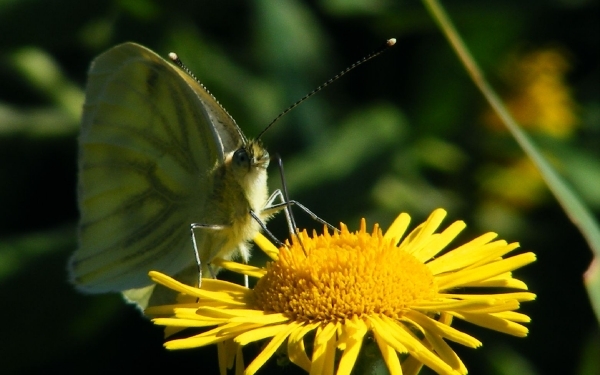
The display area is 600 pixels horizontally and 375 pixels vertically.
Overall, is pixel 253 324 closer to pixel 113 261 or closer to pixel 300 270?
pixel 300 270

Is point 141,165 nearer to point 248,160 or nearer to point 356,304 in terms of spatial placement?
point 248,160

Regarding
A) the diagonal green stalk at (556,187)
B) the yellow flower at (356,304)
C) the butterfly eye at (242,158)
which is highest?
the diagonal green stalk at (556,187)

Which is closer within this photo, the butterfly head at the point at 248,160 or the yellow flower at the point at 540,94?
the butterfly head at the point at 248,160

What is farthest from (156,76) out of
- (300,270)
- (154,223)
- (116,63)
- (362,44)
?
(362,44)

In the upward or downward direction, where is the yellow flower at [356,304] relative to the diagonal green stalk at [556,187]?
downward

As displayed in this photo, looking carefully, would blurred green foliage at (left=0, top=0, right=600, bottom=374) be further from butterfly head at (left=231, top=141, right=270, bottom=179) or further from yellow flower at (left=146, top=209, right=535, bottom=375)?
yellow flower at (left=146, top=209, right=535, bottom=375)

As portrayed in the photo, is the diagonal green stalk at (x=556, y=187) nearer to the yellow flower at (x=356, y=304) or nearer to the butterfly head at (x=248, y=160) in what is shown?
the yellow flower at (x=356, y=304)

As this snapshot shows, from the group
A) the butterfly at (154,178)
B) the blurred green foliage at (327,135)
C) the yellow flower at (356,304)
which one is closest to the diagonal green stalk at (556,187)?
the yellow flower at (356,304)

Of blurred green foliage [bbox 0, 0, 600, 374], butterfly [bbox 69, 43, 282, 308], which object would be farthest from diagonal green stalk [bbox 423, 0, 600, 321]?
blurred green foliage [bbox 0, 0, 600, 374]
